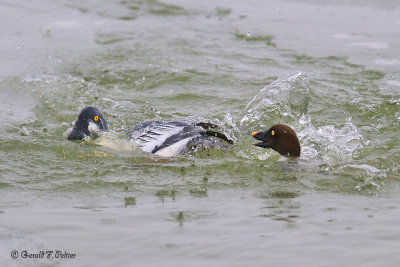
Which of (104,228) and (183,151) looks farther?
(183,151)

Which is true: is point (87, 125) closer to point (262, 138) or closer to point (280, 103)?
point (262, 138)

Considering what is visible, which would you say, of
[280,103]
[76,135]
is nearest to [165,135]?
[76,135]

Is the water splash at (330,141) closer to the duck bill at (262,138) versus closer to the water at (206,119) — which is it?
the water at (206,119)

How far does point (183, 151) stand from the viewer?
23.0ft

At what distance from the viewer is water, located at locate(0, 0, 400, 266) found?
469cm

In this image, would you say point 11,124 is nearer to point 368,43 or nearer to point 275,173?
point 275,173

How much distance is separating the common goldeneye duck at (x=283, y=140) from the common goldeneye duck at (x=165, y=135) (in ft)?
1.74

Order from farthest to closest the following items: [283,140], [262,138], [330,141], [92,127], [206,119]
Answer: [206,119]
[330,141]
[92,127]
[262,138]
[283,140]

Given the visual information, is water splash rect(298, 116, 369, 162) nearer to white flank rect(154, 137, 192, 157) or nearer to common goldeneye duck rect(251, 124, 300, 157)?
common goldeneye duck rect(251, 124, 300, 157)

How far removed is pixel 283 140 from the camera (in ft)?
22.8

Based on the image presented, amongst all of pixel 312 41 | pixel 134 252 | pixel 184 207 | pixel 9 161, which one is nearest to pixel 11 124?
pixel 9 161

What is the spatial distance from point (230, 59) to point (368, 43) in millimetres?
2611

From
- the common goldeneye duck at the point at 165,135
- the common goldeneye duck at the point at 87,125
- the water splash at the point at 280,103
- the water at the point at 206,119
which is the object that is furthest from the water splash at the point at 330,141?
the common goldeneye duck at the point at 87,125

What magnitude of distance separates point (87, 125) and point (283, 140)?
89.6 inches
